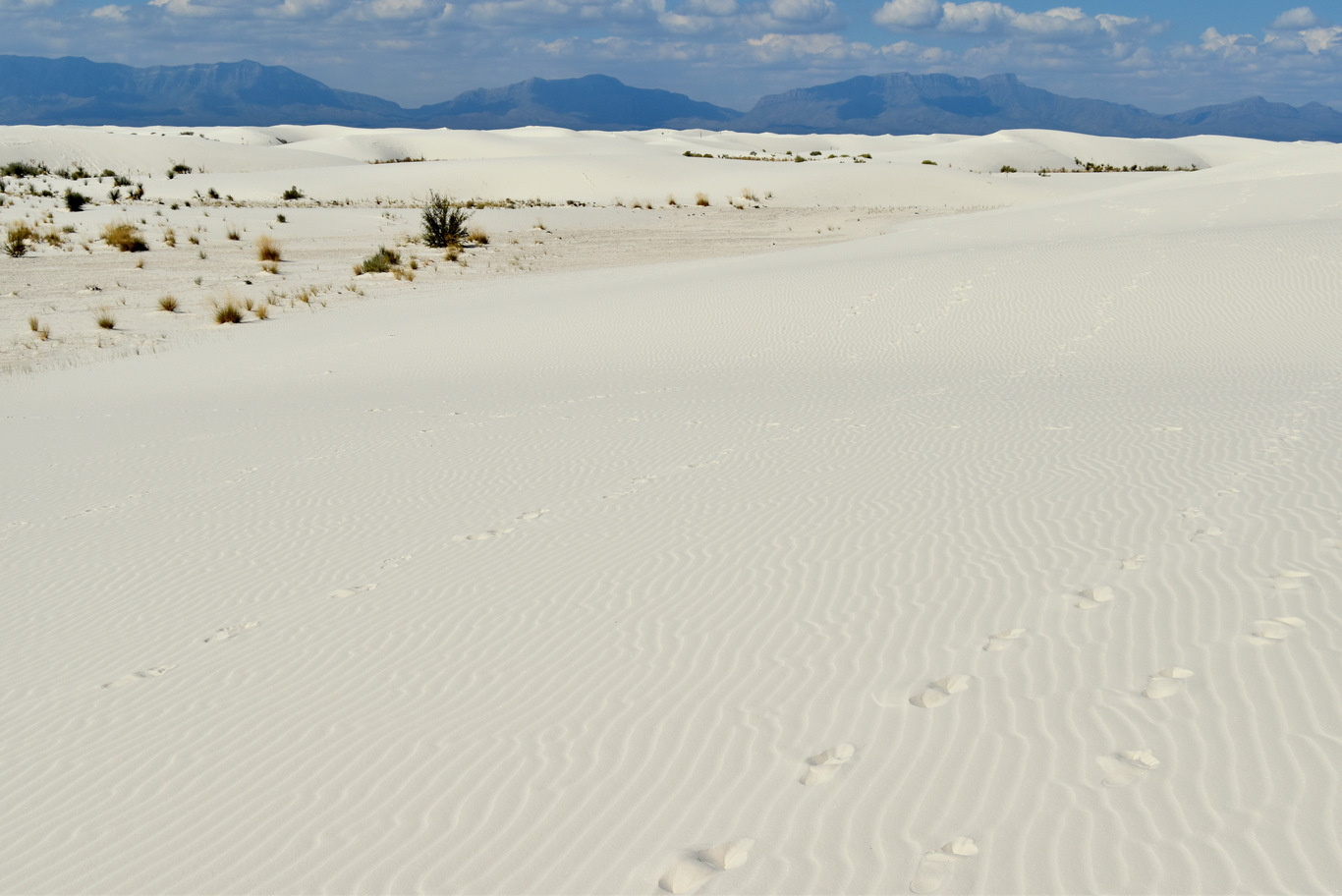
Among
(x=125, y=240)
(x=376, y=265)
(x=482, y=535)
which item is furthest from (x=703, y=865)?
(x=125, y=240)

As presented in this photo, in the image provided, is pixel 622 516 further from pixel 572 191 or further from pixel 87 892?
pixel 572 191

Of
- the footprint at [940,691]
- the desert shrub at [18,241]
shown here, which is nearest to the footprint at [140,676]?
the footprint at [940,691]

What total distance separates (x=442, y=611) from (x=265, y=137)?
294 feet

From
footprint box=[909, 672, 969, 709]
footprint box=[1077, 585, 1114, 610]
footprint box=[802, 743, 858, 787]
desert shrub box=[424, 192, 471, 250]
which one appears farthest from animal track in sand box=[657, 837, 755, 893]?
desert shrub box=[424, 192, 471, 250]

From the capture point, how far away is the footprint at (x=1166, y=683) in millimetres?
3568

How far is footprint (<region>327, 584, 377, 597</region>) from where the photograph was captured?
17.6 ft

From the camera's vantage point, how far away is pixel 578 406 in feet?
33.6

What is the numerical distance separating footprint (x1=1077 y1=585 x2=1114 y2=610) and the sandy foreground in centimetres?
4

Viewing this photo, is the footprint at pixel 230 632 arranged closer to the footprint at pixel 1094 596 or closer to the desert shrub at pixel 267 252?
the footprint at pixel 1094 596

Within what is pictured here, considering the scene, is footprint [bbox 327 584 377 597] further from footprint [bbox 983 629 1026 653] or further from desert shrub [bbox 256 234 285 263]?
desert shrub [bbox 256 234 285 263]

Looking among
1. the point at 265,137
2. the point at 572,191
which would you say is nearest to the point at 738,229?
the point at 572,191

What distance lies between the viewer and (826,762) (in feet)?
11.0

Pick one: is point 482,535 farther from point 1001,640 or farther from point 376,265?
point 376,265

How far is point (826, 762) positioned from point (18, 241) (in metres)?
25.6
